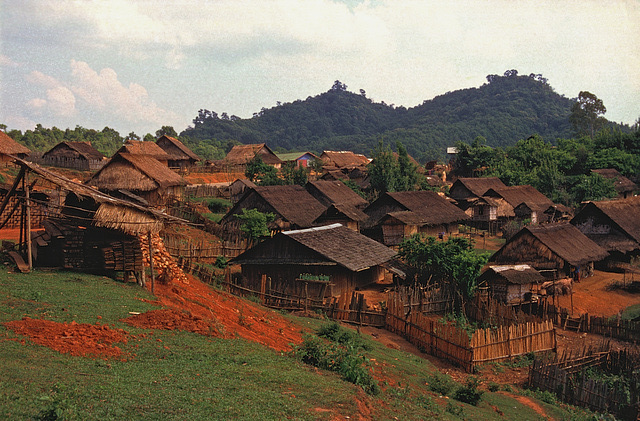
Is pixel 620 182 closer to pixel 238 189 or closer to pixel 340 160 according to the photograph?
pixel 340 160

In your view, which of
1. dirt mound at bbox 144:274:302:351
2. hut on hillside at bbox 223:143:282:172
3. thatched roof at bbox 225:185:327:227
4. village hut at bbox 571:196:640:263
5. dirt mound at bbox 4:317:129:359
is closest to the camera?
dirt mound at bbox 4:317:129:359

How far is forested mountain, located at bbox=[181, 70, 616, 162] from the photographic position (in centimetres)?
14388

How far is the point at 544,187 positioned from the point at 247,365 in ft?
174

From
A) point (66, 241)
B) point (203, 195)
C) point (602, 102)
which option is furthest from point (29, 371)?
point (602, 102)

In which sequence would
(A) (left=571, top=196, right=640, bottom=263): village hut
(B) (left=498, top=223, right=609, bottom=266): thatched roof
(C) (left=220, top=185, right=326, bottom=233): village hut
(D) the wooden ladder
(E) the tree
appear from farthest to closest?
1. (E) the tree
2. (C) (left=220, top=185, right=326, bottom=233): village hut
3. (A) (left=571, top=196, right=640, bottom=263): village hut
4. (B) (left=498, top=223, right=609, bottom=266): thatched roof
5. (D) the wooden ladder

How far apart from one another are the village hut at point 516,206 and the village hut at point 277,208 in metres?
17.8

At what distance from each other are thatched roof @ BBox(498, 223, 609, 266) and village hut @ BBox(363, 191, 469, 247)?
7437 millimetres

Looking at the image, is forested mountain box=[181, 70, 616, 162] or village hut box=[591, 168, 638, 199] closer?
village hut box=[591, 168, 638, 199]

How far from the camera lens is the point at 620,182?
55.3 metres

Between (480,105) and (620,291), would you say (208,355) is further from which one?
(480,105)

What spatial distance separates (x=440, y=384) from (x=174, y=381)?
7082mm

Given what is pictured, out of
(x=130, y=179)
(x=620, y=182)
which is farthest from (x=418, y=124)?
(x=130, y=179)

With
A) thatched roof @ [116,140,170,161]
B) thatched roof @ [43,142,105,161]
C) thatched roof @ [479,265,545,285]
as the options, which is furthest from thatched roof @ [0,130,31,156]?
thatched roof @ [479,265,545,285]

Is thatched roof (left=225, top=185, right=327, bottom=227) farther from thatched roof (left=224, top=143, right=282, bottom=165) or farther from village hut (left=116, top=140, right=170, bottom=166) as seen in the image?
thatched roof (left=224, top=143, right=282, bottom=165)
